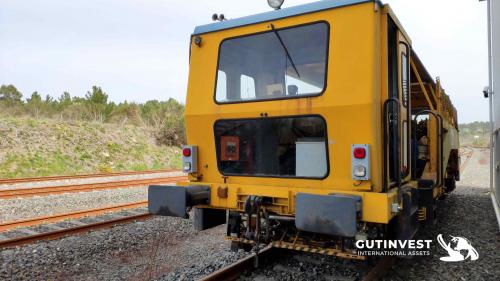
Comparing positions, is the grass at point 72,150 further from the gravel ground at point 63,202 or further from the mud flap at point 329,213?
the mud flap at point 329,213

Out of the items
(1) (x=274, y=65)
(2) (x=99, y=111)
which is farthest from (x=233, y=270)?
(2) (x=99, y=111)

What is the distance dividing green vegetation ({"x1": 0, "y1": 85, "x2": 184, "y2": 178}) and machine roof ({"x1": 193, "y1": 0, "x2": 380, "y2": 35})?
13.8 m

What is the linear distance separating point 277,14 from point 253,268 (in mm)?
2968

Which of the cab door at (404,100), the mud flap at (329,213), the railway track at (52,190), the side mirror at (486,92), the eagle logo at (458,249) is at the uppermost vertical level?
the side mirror at (486,92)

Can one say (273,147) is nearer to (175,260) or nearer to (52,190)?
(175,260)

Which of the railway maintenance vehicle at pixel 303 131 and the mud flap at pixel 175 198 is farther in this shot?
the mud flap at pixel 175 198

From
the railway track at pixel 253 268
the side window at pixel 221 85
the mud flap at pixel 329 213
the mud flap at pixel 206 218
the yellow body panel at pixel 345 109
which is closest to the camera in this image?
the mud flap at pixel 329 213

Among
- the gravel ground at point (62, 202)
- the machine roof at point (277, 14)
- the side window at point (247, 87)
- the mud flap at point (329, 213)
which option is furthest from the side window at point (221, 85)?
the gravel ground at point (62, 202)

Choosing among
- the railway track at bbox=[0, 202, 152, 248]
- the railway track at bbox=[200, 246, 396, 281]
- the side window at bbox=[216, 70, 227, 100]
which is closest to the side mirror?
the railway track at bbox=[200, 246, 396, 281]

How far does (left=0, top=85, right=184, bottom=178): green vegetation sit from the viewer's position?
16.9m

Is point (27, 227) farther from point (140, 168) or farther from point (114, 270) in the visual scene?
point (140, 168)

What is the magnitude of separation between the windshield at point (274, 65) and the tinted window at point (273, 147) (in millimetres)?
310

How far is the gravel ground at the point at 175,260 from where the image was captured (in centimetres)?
437

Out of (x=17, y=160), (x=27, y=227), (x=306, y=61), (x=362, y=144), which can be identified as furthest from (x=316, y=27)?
(x=17, y=160)
